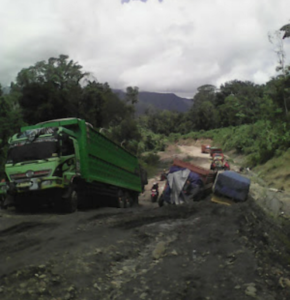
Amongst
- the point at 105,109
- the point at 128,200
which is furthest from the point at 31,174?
the point at 105,109

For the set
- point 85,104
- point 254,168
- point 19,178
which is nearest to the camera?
point 19,178

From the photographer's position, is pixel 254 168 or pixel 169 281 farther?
pixel 254 168

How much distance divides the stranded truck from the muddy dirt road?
5.38ft

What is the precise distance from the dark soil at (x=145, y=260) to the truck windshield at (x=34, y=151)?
2.34 m

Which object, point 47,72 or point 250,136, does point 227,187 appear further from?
point 47,72

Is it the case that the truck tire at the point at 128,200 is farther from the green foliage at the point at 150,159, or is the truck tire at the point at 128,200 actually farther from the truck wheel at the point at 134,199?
the green foliage at the point at 150,159

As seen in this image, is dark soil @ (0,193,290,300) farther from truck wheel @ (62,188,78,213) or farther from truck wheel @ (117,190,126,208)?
truck wheel @ (117,190,126,208)

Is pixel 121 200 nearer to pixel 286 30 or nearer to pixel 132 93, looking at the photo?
pixel 286 30

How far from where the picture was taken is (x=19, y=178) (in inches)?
378

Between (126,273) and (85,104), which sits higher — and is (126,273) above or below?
below

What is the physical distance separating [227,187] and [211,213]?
6.39 feet

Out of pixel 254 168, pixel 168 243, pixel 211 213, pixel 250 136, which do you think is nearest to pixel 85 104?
pixel 254 168

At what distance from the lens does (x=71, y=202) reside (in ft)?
32.2

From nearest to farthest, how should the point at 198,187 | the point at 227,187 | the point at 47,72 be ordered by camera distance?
the point at 227,187, the point at 198,187, the point at 47,72
